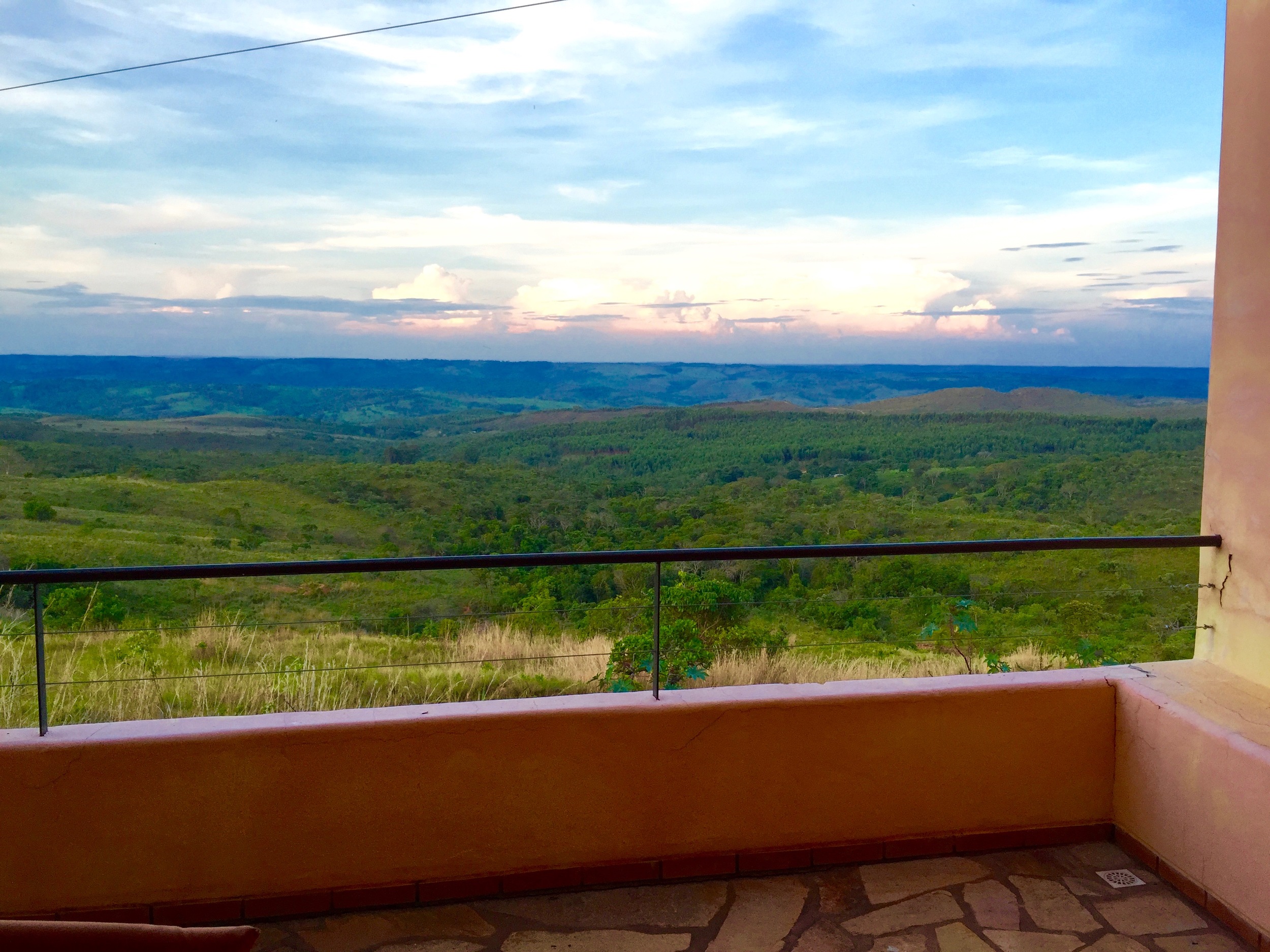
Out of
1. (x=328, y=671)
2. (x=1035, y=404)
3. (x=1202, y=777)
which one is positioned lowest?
(x=328, y=671)

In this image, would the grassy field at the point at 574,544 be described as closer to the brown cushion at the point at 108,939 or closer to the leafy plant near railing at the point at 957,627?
the leafy plant near railing at the point at 957,627

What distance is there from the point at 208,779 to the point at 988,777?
2.01m

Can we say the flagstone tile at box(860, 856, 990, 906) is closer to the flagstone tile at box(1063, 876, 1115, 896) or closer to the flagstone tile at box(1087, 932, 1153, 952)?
the flagstone tile at box(1063, 876, 1115, 896)

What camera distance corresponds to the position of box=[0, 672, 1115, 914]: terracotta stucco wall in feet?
7.02

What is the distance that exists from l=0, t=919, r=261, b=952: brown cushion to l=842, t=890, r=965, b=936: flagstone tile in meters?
1.64

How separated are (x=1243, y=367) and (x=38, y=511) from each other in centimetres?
2339

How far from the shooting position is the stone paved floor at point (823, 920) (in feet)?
7.00

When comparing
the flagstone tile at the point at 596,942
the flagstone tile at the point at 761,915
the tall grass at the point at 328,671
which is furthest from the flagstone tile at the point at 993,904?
the tall grass at the point at 328,671

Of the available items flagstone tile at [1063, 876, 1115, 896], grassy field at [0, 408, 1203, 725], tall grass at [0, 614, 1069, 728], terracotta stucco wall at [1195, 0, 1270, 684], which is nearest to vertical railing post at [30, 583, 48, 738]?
grassy field at [0, 408, 1203, 725]

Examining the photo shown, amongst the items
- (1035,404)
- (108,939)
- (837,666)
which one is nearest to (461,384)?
(1035,404)

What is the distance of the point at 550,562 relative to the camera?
2.32 meters

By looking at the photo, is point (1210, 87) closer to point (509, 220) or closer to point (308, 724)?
point (308, 724)

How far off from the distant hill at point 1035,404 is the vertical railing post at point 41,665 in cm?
2714

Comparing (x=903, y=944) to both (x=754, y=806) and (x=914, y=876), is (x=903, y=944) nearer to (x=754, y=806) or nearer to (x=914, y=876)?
(x=914, y=876)
